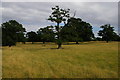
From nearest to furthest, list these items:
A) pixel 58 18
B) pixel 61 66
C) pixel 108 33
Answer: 1. pixel 61 66
2. pixel 58 18
3. pixel 108 33

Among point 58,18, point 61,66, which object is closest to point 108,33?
point 58,18

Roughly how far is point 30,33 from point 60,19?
6911 centimetres

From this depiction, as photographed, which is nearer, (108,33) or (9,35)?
(9,35)

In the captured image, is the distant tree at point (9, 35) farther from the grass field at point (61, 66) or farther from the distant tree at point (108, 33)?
the distant tree at point (108, 33)

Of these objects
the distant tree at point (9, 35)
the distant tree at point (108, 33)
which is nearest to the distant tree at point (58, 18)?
the distant tree at point (9, 35)

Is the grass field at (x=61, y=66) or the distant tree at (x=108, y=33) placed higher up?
the distant tree at (x=108, y=33)

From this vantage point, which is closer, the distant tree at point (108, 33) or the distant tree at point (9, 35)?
the distant tree at point (9, 35)

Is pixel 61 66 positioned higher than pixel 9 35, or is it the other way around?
pixel 9 35

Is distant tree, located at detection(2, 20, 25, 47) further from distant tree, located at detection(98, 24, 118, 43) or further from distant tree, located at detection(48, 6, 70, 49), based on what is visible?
distant tree, located at detection(98, 24, 118, 43)

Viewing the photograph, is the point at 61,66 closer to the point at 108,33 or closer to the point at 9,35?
the point at 9,35

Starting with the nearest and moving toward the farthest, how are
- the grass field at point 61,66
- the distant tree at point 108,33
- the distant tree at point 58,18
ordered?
the grass field at point 61,66
the distant tree at point 58,18
the distant tree at point 108,33

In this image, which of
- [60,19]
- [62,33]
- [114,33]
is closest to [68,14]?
[60,19]

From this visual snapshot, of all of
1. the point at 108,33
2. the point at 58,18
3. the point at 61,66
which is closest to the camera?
the point at 61,66

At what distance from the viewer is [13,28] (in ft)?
181
